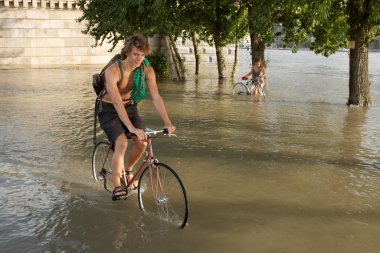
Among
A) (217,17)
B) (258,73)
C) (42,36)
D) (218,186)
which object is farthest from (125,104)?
(42,36)

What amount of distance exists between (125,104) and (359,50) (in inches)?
429

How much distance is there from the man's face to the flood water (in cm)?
178

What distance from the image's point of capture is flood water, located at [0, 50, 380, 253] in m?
4.89

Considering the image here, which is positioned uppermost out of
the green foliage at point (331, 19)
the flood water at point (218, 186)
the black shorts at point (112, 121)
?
the green foliage at point (331, 19)

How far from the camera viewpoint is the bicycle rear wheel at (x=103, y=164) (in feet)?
20.4

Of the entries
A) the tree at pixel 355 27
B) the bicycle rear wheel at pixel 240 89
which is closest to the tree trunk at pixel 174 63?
the bicycle rear wheel at pixel 240 89

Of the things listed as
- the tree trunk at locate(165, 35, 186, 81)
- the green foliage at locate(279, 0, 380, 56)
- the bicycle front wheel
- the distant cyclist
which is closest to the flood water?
the bicycle front wheel

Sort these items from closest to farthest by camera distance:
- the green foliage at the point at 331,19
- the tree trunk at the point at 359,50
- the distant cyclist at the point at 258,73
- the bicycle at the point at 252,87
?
1. the green foliage at the point at 331,19
2. the tree trunk at the point at 359,50
3. the bicycle at the point at 252,87
4. the distant cyclist at the point at 258,73

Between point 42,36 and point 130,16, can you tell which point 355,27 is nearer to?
point 130,16

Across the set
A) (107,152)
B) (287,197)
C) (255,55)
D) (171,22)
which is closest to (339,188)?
(287,197)

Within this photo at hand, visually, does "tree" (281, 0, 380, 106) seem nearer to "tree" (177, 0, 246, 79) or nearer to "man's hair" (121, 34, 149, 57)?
"tree" (177, 0, 246, 79)

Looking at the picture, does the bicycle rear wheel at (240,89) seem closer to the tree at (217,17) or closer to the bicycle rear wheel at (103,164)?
the tree at (217,17)

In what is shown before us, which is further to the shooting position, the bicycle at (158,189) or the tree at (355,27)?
the tree at (355,27)

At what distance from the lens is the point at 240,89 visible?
1873cm
